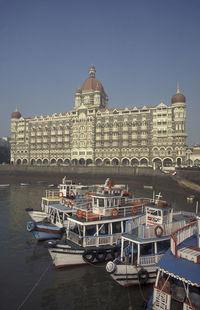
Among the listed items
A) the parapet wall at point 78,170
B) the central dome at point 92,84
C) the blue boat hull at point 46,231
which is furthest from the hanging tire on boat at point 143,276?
the central dome at point 92,84

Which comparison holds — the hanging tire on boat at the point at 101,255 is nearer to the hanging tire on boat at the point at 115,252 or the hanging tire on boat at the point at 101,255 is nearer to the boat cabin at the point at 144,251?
the hanging tire on boat at the point at 115,252

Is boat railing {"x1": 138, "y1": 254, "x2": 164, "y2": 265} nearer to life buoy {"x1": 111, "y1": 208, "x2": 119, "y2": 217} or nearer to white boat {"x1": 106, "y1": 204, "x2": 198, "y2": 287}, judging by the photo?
white boat {"x1": 106, "y1": 204, "x2": 198, "y2": 287}

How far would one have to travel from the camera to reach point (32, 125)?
4503 inches

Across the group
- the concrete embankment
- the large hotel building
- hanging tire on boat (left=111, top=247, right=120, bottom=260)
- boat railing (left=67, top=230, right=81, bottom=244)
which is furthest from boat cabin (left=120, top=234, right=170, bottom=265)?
the large hotel building

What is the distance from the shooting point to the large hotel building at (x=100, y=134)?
291 feet

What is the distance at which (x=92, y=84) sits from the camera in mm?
112688

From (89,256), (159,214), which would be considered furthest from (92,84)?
(89,256)

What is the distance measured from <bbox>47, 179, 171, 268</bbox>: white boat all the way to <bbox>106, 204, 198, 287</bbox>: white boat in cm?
169

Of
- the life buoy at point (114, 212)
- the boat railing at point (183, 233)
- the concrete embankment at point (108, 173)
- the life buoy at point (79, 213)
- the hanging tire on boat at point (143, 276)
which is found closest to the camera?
the boat railing at point (183, 233)

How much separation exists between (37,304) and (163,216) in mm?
9957

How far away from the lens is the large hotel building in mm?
88750

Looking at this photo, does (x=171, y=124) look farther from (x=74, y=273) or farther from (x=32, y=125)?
(x=74, y=273)

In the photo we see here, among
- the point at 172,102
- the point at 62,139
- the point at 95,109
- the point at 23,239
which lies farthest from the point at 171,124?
the point at 23,239

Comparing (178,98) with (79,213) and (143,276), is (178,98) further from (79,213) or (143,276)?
(143,276)
